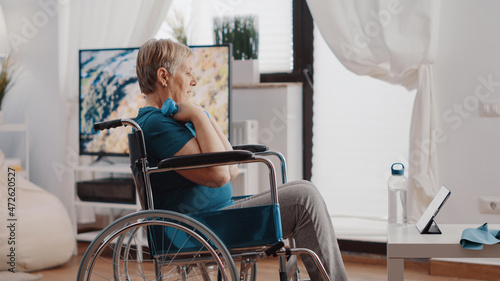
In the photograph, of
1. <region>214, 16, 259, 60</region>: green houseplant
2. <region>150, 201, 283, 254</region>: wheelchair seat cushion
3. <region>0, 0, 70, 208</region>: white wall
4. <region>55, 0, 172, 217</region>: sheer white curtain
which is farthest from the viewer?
<region>0, 0, 70, 208</region>: white wall

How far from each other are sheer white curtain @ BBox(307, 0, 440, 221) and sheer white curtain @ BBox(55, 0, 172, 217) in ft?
4.01

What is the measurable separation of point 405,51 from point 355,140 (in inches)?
25.2

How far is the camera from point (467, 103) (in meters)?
2.96

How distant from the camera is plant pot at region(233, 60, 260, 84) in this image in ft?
11.2

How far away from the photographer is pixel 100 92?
3494 mm

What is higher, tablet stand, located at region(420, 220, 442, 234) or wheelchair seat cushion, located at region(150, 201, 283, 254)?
wheelchair seat cushion, located at region(150, 201, 283, 254)

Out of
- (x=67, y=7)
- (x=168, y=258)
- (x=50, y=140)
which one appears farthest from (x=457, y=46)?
(x=50, y=140)

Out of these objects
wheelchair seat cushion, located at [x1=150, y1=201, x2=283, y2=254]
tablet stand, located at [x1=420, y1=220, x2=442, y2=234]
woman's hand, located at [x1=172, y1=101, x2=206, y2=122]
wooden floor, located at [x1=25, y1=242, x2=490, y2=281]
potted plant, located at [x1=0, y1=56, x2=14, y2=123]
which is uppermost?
potted plant, located at [x1=0, y1=56, x2=14, y2=123]

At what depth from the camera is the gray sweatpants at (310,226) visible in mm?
1745

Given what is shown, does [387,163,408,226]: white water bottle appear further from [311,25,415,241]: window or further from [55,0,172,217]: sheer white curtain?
[55,0,172,217]: sheer white curtain

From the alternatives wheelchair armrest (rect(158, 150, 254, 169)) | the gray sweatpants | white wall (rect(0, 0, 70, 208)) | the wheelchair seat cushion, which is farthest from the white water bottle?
white wall (rect(0, 0, 70, 208))

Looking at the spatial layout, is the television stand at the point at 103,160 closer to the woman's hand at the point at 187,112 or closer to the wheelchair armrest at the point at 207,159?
the woman's hand at the point at 187,112

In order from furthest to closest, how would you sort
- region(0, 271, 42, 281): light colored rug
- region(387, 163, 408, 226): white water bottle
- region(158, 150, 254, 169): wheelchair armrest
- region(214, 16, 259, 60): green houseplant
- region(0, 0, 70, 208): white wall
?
region(0, 0, 70, 208): white wall
region(214, 16, 259, 60): green houseplant
region(0, 271, 42, 281): light colored rug
region(387, 163, 408, 226): white water bottle
region(158, 150, 254, 169): wheelchair armrest

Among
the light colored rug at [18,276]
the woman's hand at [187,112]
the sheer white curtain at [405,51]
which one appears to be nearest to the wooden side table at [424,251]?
the woman's hand at [187,112]
